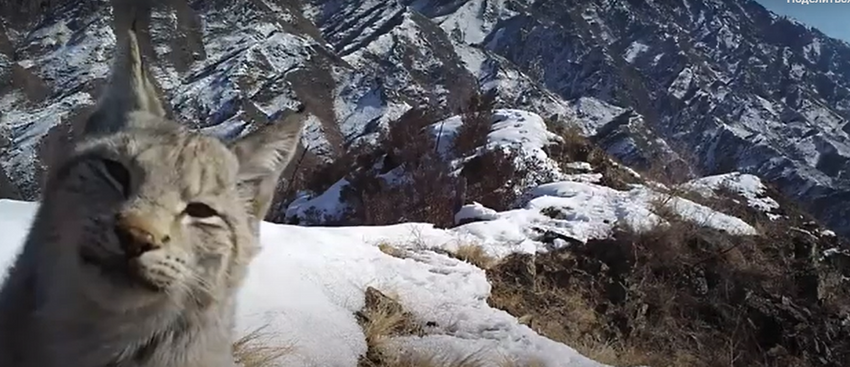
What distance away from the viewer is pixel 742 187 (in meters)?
13.9

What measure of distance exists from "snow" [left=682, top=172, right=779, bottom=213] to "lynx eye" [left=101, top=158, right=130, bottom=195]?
1213cm

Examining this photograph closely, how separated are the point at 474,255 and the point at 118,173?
18.9ft

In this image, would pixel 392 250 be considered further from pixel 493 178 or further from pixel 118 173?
pixel 493 178

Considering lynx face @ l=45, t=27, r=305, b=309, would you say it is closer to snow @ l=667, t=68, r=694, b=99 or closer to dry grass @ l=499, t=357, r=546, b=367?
dry grass @ l=499, t=357, r=546, b=367

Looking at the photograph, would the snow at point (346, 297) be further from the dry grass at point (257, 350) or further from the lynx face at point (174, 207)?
the lynx face at point (174, 207)

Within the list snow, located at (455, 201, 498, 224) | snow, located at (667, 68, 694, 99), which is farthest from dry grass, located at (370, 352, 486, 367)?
snow, located at (667, 68, 694, 99)

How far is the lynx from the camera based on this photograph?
180cm

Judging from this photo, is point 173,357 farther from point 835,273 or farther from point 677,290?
point 835,273

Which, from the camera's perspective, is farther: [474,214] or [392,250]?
[474,214]

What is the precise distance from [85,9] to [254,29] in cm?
5773

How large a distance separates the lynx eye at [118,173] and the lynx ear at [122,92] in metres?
0.20

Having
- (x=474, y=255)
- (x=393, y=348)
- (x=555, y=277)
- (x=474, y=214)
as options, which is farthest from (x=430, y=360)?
(x=474, y=214)

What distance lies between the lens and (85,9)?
7506 cm

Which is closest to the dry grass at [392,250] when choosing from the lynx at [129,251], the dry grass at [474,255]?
the dry grass at [474,255]
